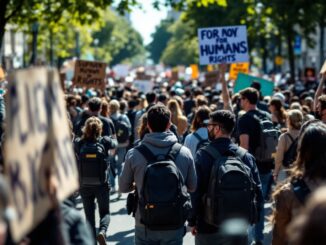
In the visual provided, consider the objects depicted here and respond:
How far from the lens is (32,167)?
3.63 m

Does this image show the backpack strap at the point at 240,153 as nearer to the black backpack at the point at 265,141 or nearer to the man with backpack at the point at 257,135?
the man with backpack at the point at 257,135

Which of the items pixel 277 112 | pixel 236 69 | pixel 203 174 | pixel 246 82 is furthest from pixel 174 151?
pixel 236 69

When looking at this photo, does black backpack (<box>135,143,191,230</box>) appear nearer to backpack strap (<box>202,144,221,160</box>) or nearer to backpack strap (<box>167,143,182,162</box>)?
backpack strap (<box>167,143,182,162</box>)

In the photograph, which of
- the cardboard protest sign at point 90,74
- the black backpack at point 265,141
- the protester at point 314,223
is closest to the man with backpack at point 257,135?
the black backpack at point 265,141

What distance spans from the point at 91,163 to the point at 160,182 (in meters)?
3.07

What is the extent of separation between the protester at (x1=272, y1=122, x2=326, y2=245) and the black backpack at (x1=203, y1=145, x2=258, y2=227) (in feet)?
4.66

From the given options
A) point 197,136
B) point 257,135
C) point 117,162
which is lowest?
point 117,162

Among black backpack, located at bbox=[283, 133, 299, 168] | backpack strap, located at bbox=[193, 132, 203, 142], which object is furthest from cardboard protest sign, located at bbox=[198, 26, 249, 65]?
backpack strap, located at bbox=[193, 132, 203, 142]

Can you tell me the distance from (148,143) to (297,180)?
2.01 m

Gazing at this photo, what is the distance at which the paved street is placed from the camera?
10414mm

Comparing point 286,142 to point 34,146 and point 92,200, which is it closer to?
point 92,200

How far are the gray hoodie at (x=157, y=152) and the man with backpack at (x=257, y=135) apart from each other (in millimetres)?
2889

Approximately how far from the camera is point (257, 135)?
9.73m

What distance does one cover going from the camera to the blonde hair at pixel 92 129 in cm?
933
